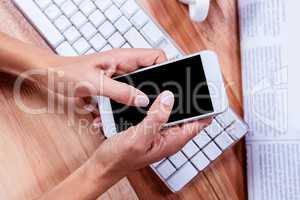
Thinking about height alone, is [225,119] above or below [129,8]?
below

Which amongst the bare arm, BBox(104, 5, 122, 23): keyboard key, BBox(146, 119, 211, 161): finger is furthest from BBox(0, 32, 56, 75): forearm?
BBox(146, 119, 211, 161): finger

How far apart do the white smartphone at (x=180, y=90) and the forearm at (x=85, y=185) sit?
54mm

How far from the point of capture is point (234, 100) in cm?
60

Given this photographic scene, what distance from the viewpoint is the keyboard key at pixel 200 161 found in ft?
1.85

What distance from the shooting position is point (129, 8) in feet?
1.96

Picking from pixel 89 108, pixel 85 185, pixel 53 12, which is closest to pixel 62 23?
pixel 53 12

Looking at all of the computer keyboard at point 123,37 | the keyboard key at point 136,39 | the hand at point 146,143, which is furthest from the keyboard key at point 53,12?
the hand at point 146,143

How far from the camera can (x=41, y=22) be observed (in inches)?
23.7

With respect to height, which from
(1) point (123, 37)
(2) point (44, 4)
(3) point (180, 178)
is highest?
(2) point (44, 4)

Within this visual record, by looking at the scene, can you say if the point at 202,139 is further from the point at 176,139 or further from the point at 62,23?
the point at 62,23

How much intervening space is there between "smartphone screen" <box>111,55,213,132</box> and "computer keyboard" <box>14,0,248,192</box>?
50mm

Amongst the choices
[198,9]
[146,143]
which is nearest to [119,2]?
[198,9]

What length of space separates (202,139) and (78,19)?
0.26 metres

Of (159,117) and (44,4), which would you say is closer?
(159,117)
